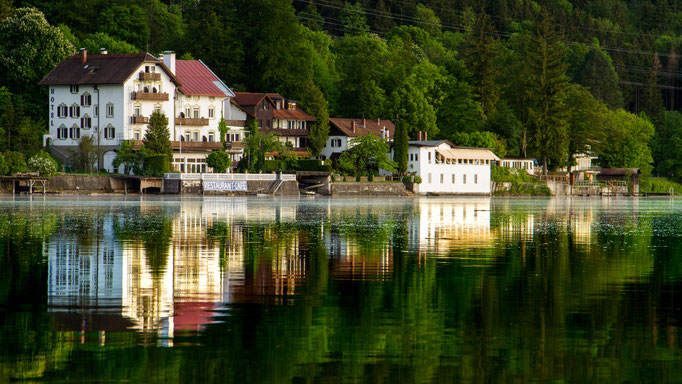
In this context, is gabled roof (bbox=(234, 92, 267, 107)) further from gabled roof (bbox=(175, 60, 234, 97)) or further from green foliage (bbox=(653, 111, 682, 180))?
green foliage (bbox=(653, 111, 682, 180))

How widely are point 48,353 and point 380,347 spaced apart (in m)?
4.22

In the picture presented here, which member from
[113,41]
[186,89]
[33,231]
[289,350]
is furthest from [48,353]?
[113,41]

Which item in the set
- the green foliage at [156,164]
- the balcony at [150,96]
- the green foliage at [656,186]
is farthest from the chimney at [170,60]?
the green foliage at [656,186]

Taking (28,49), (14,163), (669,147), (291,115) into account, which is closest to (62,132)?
(28,49)

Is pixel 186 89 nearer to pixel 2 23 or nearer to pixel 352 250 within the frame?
pixel 2 23

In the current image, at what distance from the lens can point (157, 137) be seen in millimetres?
95438

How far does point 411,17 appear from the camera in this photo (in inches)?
7485

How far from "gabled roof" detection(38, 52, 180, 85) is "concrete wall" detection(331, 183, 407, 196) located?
20782mm

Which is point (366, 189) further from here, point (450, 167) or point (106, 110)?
point (106, 110)

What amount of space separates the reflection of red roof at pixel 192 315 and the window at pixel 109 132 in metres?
84.5

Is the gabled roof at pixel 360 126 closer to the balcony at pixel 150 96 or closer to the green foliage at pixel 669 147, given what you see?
the balcony at pixel 150 96

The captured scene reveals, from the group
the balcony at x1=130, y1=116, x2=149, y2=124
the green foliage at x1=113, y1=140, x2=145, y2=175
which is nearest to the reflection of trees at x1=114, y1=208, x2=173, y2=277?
the green foliage at x1=113, y1=140, x2=145, y2=175

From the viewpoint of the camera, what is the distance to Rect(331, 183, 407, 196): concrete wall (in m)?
105

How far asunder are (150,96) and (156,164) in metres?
8.77
